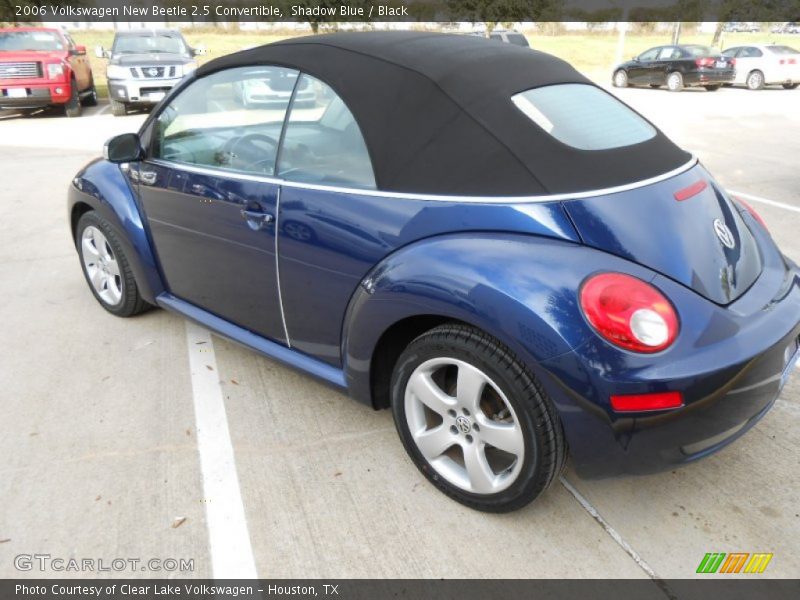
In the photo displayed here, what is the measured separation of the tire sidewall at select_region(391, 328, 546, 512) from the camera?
6.85ft

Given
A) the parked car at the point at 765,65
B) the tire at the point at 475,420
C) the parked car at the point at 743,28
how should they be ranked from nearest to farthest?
1. the tire at the point at 475,420
2. the parked car at the point at 765,65
3. the parked car at the point at 743,28

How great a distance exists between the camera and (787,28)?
176ft

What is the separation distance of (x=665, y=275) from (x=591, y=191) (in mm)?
373

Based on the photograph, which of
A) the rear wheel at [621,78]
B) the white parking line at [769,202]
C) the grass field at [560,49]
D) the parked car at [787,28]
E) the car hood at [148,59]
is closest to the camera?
the white parking line at [769,202]

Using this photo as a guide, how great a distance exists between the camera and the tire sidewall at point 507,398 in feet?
6.85

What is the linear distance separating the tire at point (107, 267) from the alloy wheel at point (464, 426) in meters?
2.22

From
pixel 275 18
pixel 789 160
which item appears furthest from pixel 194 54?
pixel 275 18

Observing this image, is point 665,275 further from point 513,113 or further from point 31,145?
point 31,145

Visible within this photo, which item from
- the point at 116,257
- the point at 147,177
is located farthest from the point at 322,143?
the point at 116,257

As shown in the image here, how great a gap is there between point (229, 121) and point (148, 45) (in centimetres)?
1271

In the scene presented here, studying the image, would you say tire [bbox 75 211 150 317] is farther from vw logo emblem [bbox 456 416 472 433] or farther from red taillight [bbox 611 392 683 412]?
red taillight [bbox 611 392 683 412]

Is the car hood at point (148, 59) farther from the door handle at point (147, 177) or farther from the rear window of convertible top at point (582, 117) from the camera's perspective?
the rear window of convertible top at point (582, 117)

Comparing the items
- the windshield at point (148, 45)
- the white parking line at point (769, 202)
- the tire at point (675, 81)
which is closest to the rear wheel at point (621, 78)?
the tire at point (675, 81)

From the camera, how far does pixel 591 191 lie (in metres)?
2.18
